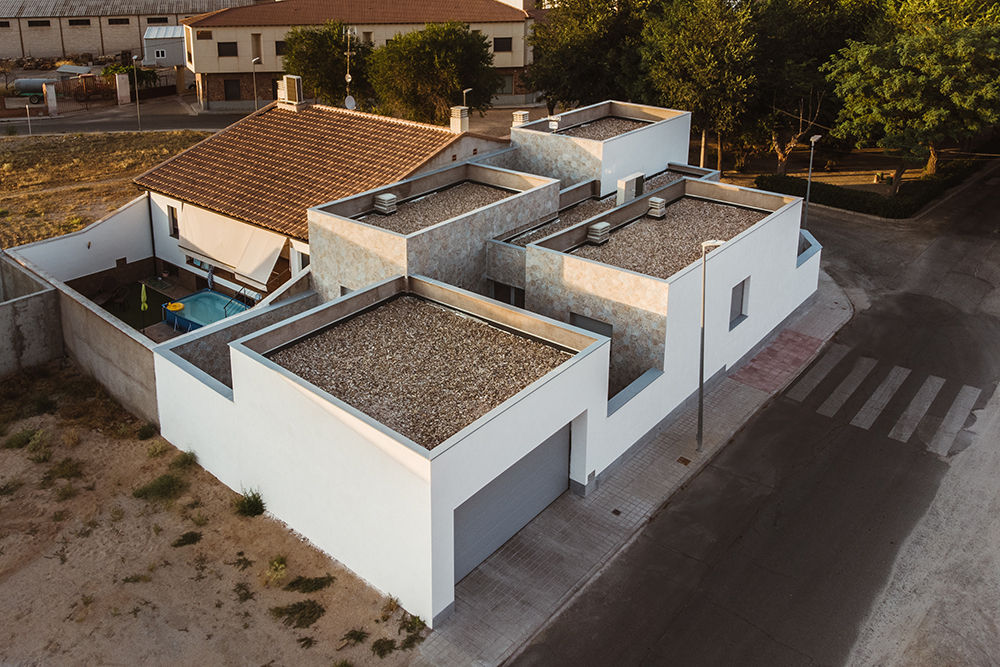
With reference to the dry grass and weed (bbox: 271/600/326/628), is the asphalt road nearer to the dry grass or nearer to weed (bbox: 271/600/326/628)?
weed (bbox: 271/600/326/628)

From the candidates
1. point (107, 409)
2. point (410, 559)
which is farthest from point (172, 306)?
point (410, 559)

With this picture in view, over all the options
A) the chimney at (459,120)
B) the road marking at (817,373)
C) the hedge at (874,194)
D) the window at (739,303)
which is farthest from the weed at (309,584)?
the hedge at (874,194)

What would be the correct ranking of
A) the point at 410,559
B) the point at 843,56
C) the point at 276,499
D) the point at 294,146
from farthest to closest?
the point at 843,56 → the point at 294,146 → the point at 276,499 → the point at 410,559

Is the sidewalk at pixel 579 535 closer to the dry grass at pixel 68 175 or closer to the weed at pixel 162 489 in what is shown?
the weed at pixel 162 489

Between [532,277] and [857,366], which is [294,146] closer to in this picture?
[532,277]

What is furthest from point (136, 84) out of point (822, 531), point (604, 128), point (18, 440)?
point (822, 531)

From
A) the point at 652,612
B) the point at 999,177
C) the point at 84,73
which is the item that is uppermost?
Answer: the point at 84,73
